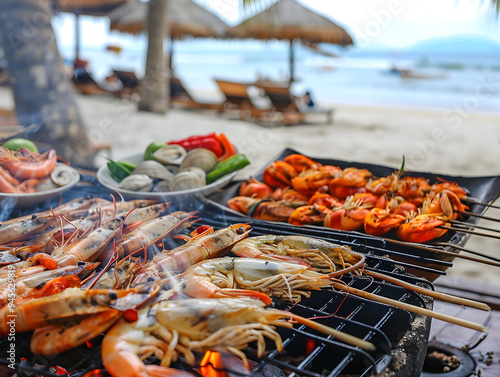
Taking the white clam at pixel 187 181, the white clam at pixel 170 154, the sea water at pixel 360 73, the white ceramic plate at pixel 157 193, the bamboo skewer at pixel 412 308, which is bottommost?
the bamboo skewer at pixel 412 308

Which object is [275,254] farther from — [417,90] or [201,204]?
[417,90]

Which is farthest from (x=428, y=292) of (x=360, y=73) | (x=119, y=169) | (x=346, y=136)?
(x=360, y=73)

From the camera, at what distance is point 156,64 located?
33.4 feet

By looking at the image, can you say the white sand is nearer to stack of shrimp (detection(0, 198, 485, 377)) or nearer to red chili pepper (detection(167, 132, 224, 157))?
red chili pepper (detection(167, 132, 224, 157))

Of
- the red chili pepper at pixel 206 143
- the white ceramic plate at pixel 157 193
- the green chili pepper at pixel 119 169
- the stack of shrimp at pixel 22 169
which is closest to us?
the stack of shrimp at pixel 22 169

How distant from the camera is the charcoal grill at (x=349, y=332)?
3.93 feet

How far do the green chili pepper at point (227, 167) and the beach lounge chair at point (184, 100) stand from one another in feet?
34.6

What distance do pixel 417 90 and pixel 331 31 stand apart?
45.3 ft

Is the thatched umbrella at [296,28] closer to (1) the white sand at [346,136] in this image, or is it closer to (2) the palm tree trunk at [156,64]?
(1) the white sand at [346,136]

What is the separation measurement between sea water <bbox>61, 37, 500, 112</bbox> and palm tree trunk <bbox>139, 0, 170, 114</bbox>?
3.87 metres

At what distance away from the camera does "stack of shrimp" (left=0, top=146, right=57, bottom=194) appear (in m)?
2.04

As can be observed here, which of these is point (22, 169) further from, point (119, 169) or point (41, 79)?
point (41, 79)

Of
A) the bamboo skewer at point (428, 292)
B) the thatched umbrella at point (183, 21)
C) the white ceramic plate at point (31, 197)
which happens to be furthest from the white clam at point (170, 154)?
the thatched umbrella at point (183, 21)

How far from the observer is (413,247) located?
1.96m
